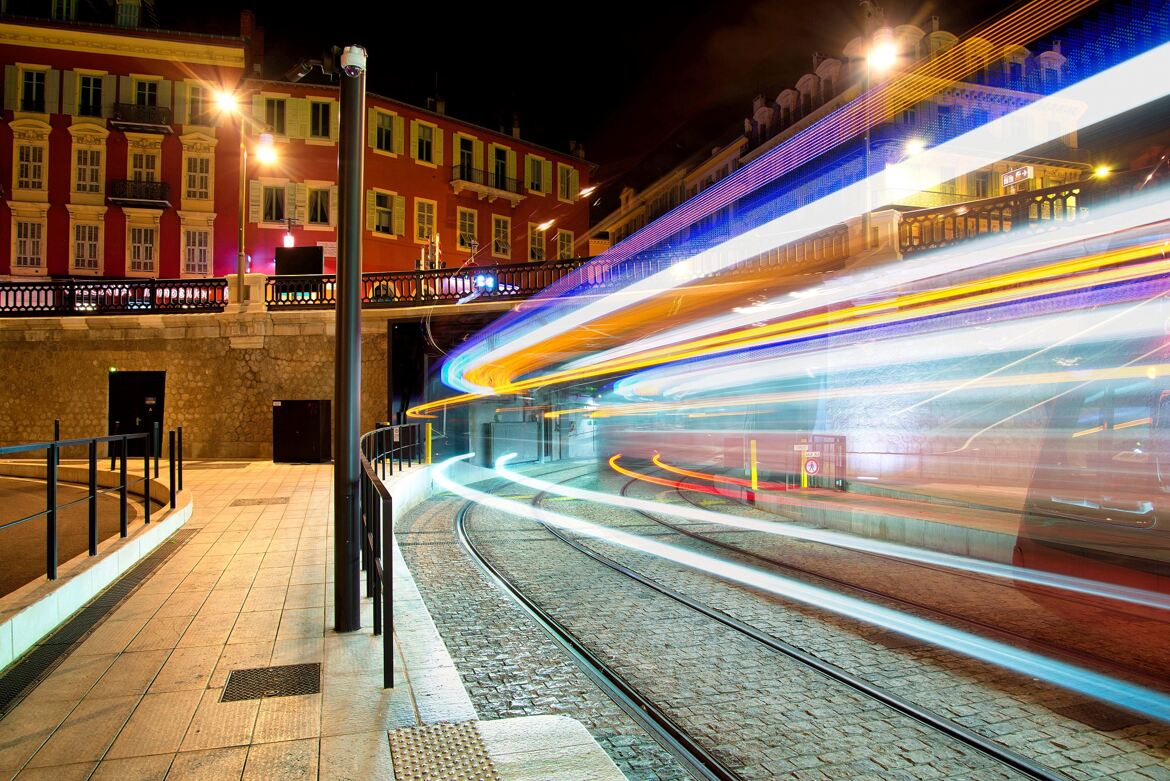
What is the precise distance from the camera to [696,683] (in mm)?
4723

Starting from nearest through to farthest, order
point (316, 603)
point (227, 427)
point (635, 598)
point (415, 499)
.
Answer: point (316, 603)
point (635, 598)
point (415, 499)
point (227, 427)

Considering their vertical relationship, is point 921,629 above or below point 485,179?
below

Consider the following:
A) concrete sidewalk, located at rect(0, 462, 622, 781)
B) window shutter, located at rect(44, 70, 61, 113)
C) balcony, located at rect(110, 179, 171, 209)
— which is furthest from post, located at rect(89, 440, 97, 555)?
window shutter, located at rect(44, 70, 61, 113)

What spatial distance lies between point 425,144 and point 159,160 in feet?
41.2

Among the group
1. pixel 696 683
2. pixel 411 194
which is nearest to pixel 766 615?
pixel 696 683

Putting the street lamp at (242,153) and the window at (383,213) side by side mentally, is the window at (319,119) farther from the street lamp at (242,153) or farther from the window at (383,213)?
the street lamp at (242,153)

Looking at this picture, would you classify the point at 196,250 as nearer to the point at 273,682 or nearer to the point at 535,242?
the point at 535,242

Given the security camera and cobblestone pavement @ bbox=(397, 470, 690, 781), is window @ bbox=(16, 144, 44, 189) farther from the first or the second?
the security camera

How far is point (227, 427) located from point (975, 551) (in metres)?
20.6

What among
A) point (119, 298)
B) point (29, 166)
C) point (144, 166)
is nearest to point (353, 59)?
point (119, 298)

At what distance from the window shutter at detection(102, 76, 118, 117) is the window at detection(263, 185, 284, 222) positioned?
25.2ft

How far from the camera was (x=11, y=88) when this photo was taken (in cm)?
3191

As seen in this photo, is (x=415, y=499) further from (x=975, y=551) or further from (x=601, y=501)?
(x=975, y=551)

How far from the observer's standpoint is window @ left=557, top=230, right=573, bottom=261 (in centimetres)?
4569
